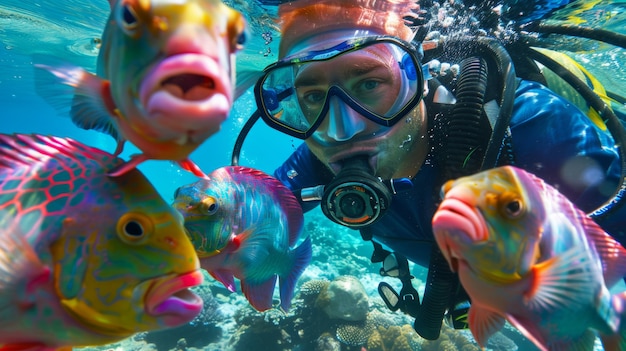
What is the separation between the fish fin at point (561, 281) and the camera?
4.00 feet

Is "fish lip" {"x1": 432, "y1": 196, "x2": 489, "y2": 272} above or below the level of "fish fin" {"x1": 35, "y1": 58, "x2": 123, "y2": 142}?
below

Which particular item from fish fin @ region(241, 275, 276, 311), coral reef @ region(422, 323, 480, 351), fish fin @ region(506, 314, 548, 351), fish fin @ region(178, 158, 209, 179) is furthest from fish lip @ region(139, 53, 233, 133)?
coral reef @ region(422, 323, 480, 351)

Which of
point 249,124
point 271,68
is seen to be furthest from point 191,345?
point 271,68

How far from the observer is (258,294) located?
2393 mm

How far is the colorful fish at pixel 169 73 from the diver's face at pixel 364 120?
82.7 inches

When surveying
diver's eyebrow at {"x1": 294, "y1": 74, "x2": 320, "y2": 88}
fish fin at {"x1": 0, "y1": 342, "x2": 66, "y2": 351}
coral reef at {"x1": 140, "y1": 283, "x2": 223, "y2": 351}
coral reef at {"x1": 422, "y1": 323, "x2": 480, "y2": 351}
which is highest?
diver's eyebrow at {"x1": 294, "y1": 74, "x2": 320, "y2": 88}

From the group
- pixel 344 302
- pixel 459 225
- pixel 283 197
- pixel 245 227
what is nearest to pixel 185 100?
pixel 459 225

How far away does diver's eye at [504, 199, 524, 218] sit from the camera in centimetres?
122

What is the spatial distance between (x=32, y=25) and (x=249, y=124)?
17.7 meters

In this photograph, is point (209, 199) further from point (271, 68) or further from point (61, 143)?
point (271, 68)

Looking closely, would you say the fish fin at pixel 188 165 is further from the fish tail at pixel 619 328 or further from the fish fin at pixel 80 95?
the fish tail at pixel 619 328

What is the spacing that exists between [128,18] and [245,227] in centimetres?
153

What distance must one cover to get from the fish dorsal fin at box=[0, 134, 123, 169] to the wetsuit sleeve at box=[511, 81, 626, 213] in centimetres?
269

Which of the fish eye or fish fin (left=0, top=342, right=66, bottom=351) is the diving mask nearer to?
the fish eye
